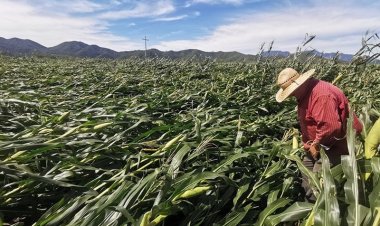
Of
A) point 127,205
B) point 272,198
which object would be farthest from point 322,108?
point 127,205

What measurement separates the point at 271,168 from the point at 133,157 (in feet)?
3.01

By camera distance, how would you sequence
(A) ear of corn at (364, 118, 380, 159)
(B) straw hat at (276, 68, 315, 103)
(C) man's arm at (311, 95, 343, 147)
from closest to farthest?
1. (A) ear of corn at (364, 118, 380, 159)
2. (C) man's arm at (311, 95, 343, 147)
3. (B) straw hat at (276, 68, 315, 103)

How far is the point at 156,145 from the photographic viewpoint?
2.75 meters

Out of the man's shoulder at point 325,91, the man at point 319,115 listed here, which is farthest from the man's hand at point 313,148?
the man's shoulder at point 325,91

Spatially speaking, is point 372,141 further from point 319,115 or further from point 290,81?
point 290,81

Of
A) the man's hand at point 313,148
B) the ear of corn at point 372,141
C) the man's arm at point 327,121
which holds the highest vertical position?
the ear of corn at point 372,141

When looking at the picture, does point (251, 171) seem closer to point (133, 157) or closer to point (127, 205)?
point (133, 157)

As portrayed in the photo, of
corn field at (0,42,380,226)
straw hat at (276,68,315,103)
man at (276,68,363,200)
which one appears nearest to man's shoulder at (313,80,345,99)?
man at (276,68,363,200)

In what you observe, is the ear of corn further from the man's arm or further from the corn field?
the man's arm

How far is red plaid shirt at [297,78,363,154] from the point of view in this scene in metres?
2.97

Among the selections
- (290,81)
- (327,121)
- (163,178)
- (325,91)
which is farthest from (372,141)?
(290,81)

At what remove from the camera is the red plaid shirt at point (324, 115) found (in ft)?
9.74

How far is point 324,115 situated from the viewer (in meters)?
2.98

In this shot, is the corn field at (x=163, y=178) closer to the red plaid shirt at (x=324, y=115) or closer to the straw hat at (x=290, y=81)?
the red plaid shirt at (x=324, y=115)
